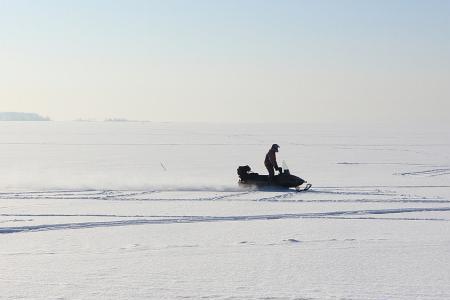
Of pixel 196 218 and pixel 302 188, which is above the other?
pixel 302 188

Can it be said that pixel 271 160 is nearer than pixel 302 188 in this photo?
Result: Yes

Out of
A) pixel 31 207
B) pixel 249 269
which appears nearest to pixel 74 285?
pixel 249 269

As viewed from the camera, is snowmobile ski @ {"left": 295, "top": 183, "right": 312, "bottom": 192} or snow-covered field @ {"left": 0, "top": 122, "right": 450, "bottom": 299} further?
snowmobile ski @ {"left": 295, "top": 183, "right": 312, "bottom": 192}

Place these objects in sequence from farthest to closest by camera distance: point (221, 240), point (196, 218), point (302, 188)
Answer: point (302, 188)
point (196, 218)
point (221, 240)

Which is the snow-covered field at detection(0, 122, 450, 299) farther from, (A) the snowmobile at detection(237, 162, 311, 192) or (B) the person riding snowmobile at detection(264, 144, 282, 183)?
(B) the person riding snowmobile at detection(264, 144, 282, 183)

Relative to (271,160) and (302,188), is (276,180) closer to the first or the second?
(271,160)

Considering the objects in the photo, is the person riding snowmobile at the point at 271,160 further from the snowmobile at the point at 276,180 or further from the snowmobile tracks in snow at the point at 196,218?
the snowmobile tracks in snow at the point at 196,218

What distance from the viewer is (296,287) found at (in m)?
6.50

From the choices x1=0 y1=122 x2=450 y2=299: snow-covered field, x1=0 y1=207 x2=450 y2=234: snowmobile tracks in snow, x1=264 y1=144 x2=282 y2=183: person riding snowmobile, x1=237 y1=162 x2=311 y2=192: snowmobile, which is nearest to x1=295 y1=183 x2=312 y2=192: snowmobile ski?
x1=237 y1=162 x2=311 y2=192: snowmobile

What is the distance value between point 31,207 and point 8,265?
6179 millimetres

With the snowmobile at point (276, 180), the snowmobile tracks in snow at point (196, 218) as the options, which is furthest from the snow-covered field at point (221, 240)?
the snowmobile at point (276, 180)

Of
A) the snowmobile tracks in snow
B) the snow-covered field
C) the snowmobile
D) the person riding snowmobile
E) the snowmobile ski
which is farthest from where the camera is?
the person riding snowmobile

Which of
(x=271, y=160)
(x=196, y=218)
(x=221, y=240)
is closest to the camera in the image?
(x=221, y=240)

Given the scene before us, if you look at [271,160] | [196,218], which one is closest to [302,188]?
[271,160]
